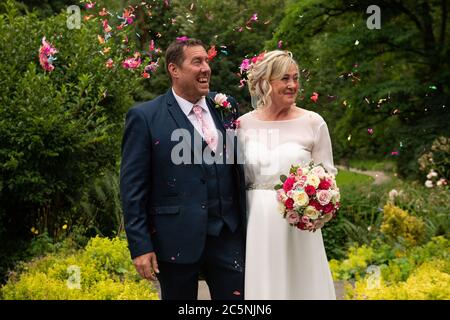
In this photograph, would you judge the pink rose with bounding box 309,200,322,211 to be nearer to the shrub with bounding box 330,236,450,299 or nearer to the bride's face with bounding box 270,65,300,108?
the bride's face with bounding box 270,65,300,108

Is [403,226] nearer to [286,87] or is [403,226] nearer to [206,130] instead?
[286,87]

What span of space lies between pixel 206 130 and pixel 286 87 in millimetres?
549

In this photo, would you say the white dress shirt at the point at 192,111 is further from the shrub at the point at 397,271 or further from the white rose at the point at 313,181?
the shrub at the point at 397,271

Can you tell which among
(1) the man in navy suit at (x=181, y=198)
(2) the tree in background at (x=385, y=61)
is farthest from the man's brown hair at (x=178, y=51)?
(2) the tree in background at (x=385, y=61)

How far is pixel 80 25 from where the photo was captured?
25.6 feet

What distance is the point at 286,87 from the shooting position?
4.33 metres

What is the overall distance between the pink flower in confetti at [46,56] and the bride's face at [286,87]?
3208 mm

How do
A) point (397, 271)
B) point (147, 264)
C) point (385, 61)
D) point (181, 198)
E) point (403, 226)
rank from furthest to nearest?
point (385, 61) → point (403, 226) → point (397, 271) → point (181, 198) → point (147, 264)

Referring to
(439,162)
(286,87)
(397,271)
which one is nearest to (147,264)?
(286,87)

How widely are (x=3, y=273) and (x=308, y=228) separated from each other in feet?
13.3

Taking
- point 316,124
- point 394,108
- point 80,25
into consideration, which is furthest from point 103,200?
point 394,108

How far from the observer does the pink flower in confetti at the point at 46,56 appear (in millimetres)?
6938

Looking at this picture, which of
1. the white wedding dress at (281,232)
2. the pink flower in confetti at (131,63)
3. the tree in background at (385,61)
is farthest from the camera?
the tree in background at (385,61)

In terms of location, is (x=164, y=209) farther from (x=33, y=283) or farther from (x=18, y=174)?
(x=18, y=174)
